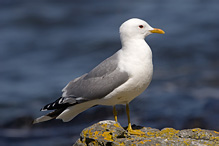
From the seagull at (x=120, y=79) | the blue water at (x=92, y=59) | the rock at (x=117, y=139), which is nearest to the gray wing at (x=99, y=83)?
the seagull at (x=120, y=79)

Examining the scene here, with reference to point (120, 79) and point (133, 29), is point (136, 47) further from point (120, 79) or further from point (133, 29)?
point (120, 79)

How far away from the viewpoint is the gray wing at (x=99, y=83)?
6418mm

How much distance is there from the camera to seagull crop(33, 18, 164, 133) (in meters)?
6.34

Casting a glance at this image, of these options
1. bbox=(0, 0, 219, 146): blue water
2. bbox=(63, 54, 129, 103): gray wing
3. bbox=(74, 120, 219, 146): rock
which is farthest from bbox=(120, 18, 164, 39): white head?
bbox=(0, 0, 219, 146): blue water

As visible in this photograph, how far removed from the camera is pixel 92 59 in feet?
56.0

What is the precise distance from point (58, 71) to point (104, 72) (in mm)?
9385

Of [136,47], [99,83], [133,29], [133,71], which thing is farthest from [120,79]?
[133,29]

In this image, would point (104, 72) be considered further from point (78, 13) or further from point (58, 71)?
point (78, 13)

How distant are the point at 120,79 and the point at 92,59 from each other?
35.3 ft

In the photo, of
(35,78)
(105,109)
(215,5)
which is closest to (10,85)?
(35,78)

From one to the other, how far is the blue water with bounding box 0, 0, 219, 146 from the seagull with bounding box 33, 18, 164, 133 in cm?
412

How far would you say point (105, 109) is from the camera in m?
12.0

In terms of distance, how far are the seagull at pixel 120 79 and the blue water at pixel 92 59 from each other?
4.12 m

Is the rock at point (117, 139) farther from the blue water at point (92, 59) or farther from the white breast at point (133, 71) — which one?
the blue water at point (92, 59)
